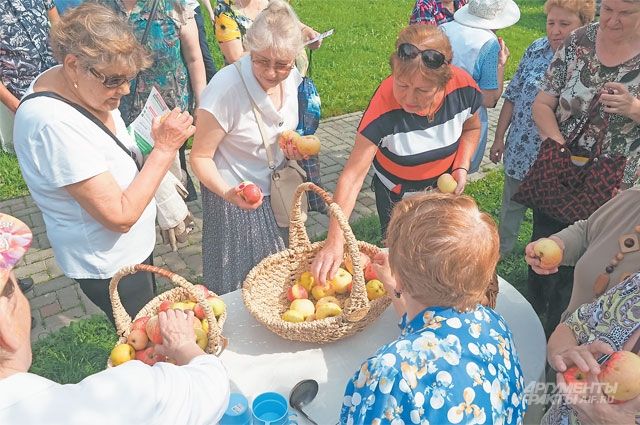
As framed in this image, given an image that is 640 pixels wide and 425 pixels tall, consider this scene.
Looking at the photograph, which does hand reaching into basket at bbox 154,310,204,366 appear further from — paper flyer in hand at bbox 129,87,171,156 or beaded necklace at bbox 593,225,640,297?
beaded necklace at bbox 593,225,640,297

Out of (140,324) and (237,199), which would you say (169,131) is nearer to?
(237,199)

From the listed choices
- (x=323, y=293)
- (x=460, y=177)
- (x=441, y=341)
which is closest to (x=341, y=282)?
(x=323, y=293)

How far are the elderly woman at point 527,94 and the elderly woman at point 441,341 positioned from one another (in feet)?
7.82

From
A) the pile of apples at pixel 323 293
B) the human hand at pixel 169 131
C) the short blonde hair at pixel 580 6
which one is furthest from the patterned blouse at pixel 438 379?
the short blonde hair at pixel 580 6

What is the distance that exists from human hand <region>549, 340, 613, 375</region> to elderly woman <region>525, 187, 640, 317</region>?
15.5 inches

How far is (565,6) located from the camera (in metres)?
3.50

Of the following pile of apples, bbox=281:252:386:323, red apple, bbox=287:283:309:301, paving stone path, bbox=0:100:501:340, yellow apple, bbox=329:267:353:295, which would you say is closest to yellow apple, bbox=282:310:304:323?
pile of apples, bbox=281:252:386:323

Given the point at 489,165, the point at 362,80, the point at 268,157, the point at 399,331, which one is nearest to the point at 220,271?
the point at 268,157

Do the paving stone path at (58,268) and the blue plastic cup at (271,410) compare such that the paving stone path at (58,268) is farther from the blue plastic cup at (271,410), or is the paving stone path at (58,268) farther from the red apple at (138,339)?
the blue plastic cup at (271,410)

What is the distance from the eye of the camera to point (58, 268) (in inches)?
173

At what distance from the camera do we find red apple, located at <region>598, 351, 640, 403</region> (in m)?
1.47

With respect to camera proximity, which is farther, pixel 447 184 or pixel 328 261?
pixel 447 184

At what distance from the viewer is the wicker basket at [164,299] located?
6.58 feet

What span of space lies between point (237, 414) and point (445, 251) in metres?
0.92
